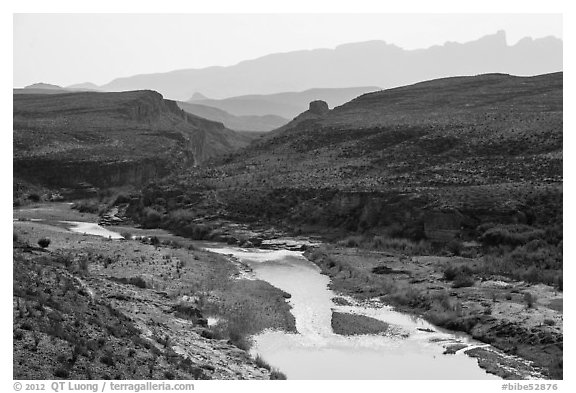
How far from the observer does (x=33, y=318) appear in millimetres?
21391

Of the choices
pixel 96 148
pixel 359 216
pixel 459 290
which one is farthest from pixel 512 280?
pixel 96 148

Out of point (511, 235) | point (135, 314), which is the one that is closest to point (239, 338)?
point (135, 314)

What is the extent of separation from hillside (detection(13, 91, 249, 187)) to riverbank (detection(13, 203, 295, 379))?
51258 mm

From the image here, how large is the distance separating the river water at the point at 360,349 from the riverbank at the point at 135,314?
3.40 ft

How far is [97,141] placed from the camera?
4193 inches

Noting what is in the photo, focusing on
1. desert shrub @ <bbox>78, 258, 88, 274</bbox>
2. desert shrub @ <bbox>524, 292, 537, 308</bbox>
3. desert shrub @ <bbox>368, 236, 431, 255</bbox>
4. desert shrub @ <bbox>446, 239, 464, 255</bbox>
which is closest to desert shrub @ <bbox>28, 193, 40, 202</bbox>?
desert shrub @ <bbox>78, 258, 88, 274</bbox>

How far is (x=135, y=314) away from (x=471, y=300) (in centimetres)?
1515

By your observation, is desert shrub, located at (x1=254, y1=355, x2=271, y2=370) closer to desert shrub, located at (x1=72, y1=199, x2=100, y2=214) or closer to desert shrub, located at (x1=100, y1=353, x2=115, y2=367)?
desert shrub, located at (x1=100, y1=353, x2=115, y2=367)

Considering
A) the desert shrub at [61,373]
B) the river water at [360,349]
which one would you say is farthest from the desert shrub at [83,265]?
the desert shrub at [61,373]

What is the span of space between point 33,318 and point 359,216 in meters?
36.8

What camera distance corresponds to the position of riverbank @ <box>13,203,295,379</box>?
19922 millimetres

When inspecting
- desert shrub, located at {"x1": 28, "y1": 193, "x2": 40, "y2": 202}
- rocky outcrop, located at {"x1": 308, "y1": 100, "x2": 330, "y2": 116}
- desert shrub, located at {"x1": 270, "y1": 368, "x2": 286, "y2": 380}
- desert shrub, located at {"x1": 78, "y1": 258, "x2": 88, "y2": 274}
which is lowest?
desert shrub, located at {"x1": 270, "y1": 368, "x2": 286, "y2": 380}

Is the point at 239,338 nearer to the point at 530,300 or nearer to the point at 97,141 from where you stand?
the point at 530,300

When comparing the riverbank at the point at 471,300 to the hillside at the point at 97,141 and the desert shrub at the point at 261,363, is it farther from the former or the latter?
the hillside at the point at 97,141
